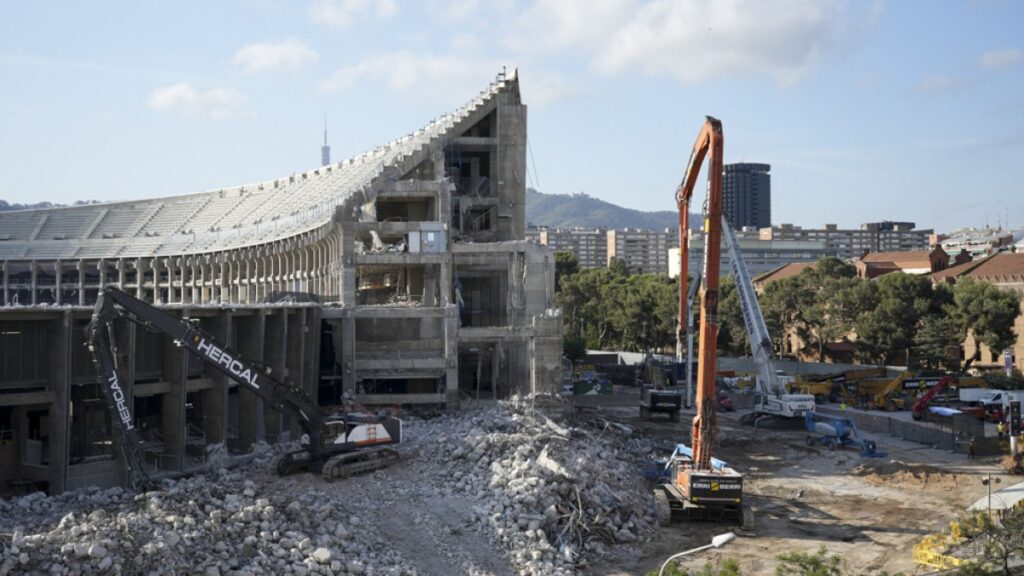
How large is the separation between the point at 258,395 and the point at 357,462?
378cm

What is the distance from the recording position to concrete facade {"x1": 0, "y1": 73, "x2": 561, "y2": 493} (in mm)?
34562

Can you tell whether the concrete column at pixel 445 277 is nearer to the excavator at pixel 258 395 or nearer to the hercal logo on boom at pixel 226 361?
the excavator at pixel 258 395

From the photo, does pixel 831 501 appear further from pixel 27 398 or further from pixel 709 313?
pixel 27 398

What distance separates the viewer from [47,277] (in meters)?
98.6

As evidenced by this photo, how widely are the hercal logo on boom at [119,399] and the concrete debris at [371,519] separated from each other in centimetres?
205

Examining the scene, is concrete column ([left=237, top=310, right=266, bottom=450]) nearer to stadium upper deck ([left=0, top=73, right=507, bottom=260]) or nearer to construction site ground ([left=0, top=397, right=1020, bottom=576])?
→ construction site ground ([left=0, top=397, right=1020, bottom=576])

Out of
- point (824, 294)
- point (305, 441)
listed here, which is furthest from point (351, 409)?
point (824, 294)

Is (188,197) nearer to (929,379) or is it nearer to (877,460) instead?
(929,379)

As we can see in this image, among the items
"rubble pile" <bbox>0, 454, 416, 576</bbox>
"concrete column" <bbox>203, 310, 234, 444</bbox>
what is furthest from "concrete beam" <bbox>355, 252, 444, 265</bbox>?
"rubble pile" <bbox>0, 454, 416, 576</bbox>

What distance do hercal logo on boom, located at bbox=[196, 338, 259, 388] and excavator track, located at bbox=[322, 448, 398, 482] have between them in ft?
11.3

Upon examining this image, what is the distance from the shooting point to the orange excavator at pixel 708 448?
33625 millimetres

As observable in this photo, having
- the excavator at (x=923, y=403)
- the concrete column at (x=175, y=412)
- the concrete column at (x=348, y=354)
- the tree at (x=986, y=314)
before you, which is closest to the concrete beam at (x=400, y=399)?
the concrete column at (x=348, y=354)

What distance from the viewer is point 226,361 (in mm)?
33906

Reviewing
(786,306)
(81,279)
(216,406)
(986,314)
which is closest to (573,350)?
(786,306)
